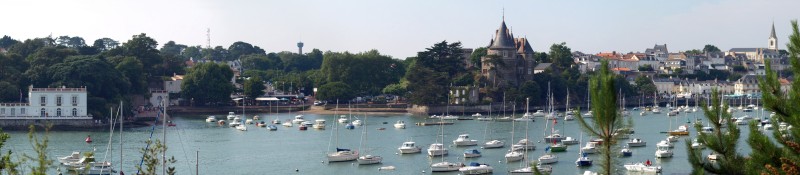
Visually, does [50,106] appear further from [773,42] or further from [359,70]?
[773,42]

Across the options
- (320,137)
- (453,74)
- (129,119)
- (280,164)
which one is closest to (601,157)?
(280,164)

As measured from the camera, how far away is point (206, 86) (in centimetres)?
6194

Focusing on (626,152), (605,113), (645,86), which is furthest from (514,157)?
(645,86)

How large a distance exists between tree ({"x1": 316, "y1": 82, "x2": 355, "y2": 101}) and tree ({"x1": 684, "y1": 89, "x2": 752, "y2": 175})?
187ft

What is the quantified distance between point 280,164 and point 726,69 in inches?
3052

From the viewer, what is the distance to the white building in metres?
47.0

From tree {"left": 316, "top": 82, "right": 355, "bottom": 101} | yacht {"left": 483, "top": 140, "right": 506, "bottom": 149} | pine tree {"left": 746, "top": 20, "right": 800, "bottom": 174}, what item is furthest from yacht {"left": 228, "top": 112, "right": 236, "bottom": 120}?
pine tree {"left": 746, "top": 20, "right": 800, "bottom": 174}

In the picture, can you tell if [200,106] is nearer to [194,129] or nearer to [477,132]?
[194,129]

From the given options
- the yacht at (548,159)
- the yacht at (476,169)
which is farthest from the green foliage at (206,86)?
the yacht at (476,169)

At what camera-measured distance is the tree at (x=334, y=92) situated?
66188 millimetres

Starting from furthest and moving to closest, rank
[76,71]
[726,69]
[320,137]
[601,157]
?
[726,69] < [76,71] < [320,137] < [601,157]

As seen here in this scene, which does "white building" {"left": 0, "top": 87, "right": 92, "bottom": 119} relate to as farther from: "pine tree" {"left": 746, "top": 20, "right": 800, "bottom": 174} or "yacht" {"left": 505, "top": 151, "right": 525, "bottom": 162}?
"pine tree" {"left": 746, "top": 20, "right": 800, "bottom": 174}

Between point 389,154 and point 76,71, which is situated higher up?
point 76,71

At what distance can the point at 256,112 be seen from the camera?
6338cm
